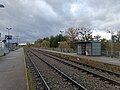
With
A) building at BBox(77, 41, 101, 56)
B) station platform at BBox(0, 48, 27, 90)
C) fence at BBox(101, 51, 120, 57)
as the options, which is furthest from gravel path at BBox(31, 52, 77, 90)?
building at BBox(77, 41, 101, 56)

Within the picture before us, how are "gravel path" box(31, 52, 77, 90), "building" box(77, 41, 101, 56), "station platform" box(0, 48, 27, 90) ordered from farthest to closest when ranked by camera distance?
"building" box(77, 41, 101, 56) < "gravel path" box(31, 52, 77, 90) < "station platform" box(0, 48, 27, 90)

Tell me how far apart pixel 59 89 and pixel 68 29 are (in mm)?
80543

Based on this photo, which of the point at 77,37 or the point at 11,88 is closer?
the point at 11,88

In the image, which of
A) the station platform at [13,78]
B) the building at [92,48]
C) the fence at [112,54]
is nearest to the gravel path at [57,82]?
the station platform at [13,78]

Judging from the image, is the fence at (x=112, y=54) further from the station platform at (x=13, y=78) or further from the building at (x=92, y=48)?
the station platform at (x=13, y=78)

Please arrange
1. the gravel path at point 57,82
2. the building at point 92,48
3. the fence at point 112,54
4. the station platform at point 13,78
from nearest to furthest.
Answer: the station platform at point 13,78, the gravel path at point 57,82, the fence at point 112,54, the building at point 92,48

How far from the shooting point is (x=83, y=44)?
37312 mm

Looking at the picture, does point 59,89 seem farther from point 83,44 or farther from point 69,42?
point 69,42

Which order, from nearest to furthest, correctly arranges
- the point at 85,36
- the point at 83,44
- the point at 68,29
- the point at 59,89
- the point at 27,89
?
the point at 27,89 < the point at 59,89 < the point at 83,44 < the point at 85,36 < the point at 68,29

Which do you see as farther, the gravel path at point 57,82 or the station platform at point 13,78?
the gravel path at point 57,82

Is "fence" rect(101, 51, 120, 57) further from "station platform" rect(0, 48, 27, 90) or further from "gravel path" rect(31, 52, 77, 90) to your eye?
"gravel path" rect(31, 52, 77, 90)

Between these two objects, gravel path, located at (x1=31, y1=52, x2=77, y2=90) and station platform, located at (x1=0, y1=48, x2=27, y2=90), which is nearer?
station platform, located at (x1=0, y1=48, x2=27, y2=90)

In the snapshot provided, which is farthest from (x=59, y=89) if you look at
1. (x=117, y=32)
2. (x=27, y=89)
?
(x=117, y=32)

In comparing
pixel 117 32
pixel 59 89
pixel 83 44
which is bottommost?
pixel 59 89
